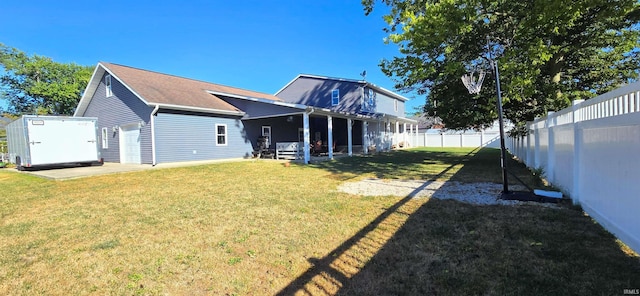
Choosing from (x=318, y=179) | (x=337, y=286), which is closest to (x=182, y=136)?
(x=318, y=179)

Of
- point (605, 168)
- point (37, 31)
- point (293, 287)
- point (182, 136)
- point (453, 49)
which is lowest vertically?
point (293, 287)

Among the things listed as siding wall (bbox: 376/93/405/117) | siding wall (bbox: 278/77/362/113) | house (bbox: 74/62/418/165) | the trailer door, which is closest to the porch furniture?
house (bbox: 74/62/418/165)

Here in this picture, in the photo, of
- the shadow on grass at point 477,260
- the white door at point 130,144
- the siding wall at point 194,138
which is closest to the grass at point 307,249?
the shadow on grass at point 477,260

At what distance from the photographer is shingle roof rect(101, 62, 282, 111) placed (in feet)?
46.9

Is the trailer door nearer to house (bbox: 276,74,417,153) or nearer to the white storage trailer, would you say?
the white storage trailer

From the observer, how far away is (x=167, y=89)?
15.9 metres

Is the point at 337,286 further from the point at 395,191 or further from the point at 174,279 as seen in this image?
the point at 395,191

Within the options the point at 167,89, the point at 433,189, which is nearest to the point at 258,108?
the point at 167,89

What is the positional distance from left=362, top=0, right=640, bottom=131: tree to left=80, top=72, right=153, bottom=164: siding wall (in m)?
11.0

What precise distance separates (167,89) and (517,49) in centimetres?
1546

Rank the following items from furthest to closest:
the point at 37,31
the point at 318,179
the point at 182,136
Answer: the point at 37,31
the point at 182,136
the point at 318,179

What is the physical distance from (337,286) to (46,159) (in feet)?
48.9

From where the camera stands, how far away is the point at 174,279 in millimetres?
3010

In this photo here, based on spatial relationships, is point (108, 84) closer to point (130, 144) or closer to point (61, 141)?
point (130, 144)
